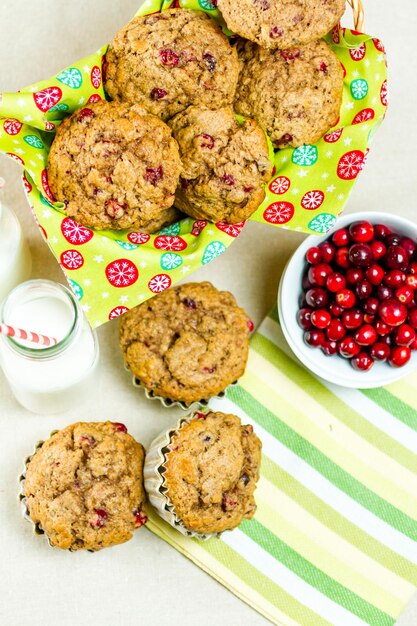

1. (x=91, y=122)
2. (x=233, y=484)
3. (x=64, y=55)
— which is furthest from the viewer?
(x=64, y=55)

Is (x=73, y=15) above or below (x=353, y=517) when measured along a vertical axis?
above

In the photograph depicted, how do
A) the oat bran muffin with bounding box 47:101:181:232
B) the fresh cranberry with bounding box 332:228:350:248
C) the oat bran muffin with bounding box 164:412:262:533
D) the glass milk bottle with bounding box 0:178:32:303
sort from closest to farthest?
the oat bran muffin with bounding box 47:101:181:232 < the oat bran muffin with bounding box 164:412:262:533 < the glass milk bottle with bounding box 0:178:32:303 < the fresh cranberry with bounding box 332:228:350:248

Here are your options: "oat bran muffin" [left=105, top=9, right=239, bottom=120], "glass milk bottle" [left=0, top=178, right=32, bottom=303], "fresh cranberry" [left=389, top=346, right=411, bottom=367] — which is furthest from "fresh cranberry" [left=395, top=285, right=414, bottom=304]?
"glass milk bottle" [left=0, top=178, right=32, bottom=303]

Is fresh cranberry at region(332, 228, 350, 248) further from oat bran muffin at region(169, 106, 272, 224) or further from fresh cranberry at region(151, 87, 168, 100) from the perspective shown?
fresh cranberry at region(151, 87, 168, 100)

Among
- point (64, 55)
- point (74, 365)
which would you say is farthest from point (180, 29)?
point (74, 365)

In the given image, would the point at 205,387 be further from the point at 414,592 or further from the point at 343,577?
the point at 414,592

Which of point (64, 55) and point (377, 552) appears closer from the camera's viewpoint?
point (377, 552)
